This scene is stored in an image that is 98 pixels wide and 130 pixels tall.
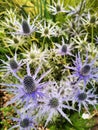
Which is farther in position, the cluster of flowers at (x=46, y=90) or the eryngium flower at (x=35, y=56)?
the eryngium flower at (x=35, y=56)

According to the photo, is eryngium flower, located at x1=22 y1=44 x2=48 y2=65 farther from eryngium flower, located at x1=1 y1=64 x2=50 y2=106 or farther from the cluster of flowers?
eryngium flower, located at x1=1 y1=64 x2=50 y2=106

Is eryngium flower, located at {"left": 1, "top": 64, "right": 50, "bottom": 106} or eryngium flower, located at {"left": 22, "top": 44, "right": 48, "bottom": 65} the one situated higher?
eryngium flower, located at {"left": 22, "top": 44, "right": 48, "bottom": 65}

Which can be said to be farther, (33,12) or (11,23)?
(33,12)

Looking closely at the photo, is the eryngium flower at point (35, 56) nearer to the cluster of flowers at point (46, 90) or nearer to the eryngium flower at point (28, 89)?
the cluster of flowers at point (46, 90)

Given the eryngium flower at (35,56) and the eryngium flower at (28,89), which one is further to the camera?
the eryngium flower at (35,56)

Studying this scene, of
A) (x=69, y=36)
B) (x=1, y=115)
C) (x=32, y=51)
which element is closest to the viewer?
(x=32, y=51)

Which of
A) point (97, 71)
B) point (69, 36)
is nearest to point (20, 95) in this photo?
point (97, 71)

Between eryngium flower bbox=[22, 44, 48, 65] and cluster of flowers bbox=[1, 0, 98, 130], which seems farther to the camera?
eryngium flower bbox=[22, 44, 48, 65]

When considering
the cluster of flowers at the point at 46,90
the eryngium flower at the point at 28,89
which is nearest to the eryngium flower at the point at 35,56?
the cluster of flowers at the point at 46,90

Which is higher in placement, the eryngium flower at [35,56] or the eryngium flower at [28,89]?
the eryngium flower at [35,56]

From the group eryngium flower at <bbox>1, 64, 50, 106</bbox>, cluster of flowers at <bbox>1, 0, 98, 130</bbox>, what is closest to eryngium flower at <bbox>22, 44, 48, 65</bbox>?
cluster of flowers at <bbox>1, 0, 98, 130</bbox>

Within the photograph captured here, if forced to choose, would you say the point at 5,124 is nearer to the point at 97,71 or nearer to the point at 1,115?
the point at 1,115
